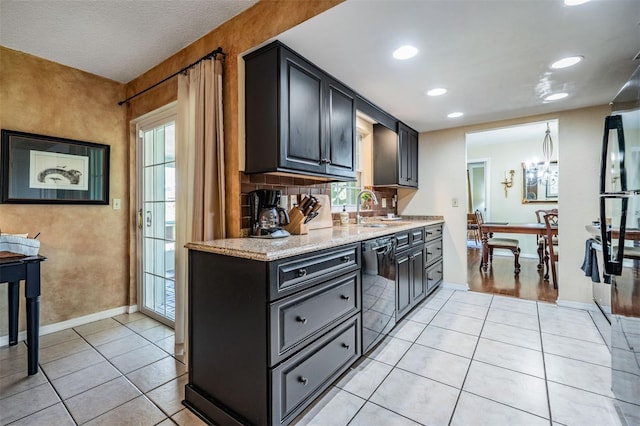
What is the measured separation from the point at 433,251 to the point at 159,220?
3.10 m

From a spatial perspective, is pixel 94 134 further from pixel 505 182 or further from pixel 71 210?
pixel 505 182

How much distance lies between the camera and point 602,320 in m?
2.75

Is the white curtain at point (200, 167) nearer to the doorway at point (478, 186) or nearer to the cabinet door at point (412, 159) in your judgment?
the cabinet door at point (412, 159)

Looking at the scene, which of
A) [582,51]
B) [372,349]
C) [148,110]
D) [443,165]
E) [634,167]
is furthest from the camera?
[443,165]

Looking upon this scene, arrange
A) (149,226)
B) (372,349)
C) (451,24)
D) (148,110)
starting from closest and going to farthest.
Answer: (451,24) < (372,349) < (148,110) < (149,226)

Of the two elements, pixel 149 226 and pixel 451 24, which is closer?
pixel 451 24

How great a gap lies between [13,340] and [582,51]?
473 cm

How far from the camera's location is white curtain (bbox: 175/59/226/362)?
6.42 ft

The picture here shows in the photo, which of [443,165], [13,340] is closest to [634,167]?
[443,165]

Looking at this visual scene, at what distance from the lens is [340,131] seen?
2.44m

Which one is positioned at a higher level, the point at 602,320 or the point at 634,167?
the point at 634,167

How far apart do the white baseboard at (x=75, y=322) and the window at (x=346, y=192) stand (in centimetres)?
241

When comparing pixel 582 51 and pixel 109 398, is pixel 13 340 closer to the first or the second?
pixel 109 398

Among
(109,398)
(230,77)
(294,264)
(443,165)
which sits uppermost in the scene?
(230,77)
